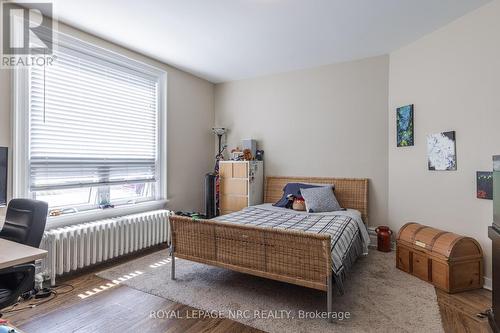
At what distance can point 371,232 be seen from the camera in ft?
12.6

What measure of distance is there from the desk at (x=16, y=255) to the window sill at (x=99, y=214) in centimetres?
138

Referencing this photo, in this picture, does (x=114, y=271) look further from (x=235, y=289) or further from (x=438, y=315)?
(x=438, y=315)

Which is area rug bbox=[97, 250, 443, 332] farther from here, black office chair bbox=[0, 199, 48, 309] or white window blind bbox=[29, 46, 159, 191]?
white window blind bbox=[29, 46, 159, 191]

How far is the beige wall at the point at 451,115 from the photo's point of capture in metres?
2.64

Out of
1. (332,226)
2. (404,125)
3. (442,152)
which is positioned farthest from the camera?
(404,125)

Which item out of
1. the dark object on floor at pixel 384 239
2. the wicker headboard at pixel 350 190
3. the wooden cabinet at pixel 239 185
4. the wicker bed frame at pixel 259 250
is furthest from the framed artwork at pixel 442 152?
the wooden cabinet at pixel 239 185

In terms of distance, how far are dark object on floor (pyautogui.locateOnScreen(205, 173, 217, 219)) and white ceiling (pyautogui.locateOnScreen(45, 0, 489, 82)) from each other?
190cm

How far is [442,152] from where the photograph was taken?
3.06 meters

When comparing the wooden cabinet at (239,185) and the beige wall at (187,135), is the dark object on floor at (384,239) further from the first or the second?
the beige wall at (187,135)

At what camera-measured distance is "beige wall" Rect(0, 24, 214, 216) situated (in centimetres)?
423

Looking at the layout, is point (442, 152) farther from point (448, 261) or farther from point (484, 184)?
point (448, 261)

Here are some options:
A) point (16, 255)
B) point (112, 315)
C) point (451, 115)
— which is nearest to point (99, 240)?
Answer: point (112, 315)

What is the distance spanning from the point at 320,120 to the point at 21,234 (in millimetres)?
3825

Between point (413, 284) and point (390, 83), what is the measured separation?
8.55 ft
